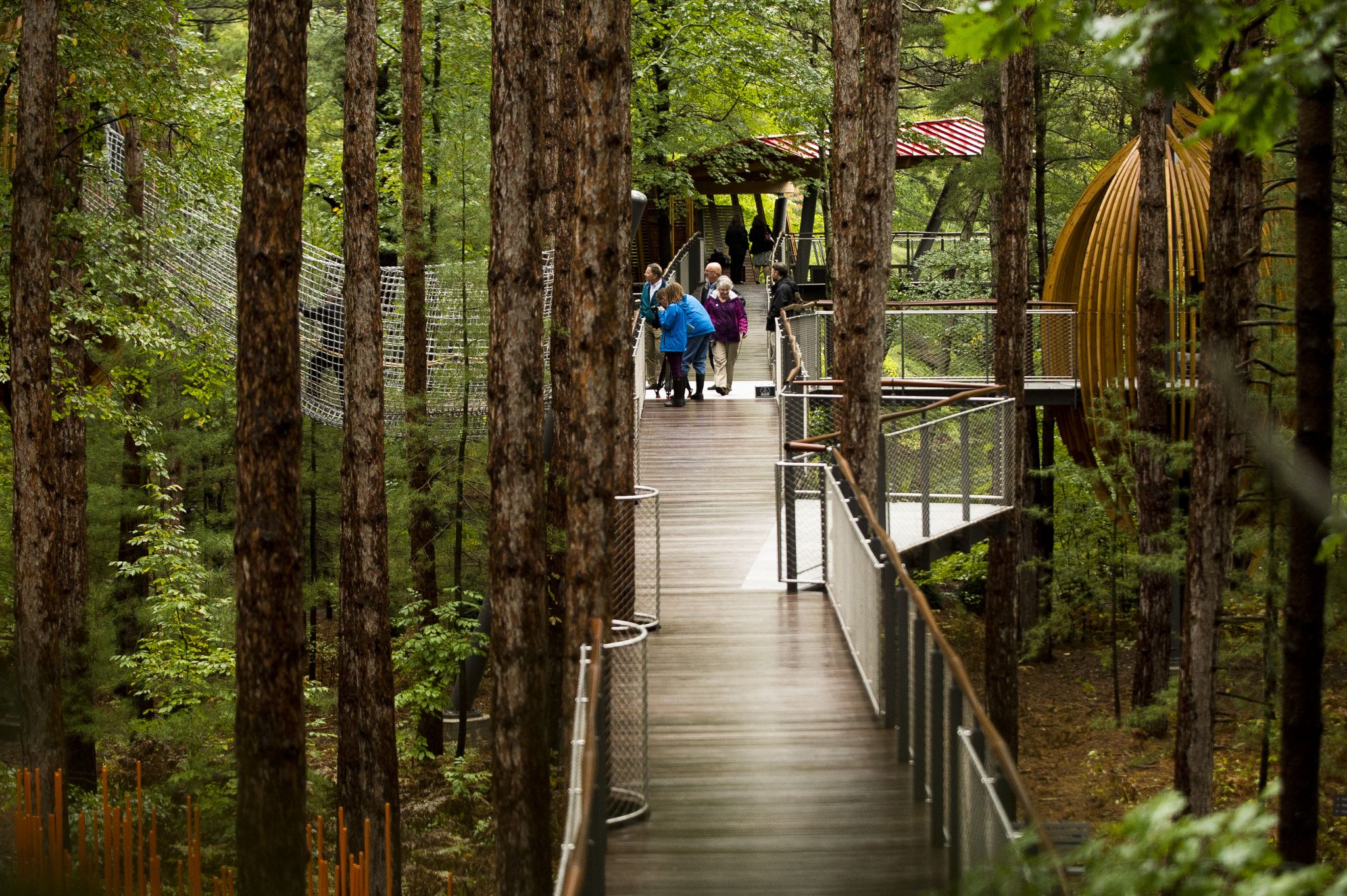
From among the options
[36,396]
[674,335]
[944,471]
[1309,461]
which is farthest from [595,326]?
[674,335]

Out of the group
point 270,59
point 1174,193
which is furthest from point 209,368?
point 1174,193

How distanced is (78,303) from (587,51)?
6.74m

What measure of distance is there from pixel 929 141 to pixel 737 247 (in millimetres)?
5217

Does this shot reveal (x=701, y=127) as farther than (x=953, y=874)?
Yes

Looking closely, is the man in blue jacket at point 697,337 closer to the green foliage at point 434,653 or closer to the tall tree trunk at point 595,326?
the green foliage at point 434,653

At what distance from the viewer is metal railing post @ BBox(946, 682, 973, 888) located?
618cm

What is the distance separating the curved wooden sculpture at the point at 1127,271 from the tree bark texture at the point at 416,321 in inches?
382

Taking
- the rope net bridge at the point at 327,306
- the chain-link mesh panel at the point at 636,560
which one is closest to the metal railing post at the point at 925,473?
the chain-link mesh panel at the point at 636,560

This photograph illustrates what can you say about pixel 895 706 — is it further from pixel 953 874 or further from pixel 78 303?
pixel 78 303

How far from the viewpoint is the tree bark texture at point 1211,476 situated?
12.5 meters

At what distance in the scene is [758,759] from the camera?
8.82m

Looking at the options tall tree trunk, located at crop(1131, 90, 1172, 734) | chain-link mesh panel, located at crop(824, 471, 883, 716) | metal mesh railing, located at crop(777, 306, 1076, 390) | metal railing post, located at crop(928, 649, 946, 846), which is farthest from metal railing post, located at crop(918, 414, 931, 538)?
metal mesh railing, located at crop(777, 306, 1076, 390)

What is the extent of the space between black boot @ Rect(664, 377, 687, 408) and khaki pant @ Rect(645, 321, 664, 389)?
257 cm

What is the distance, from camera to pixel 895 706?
29.4 feet
